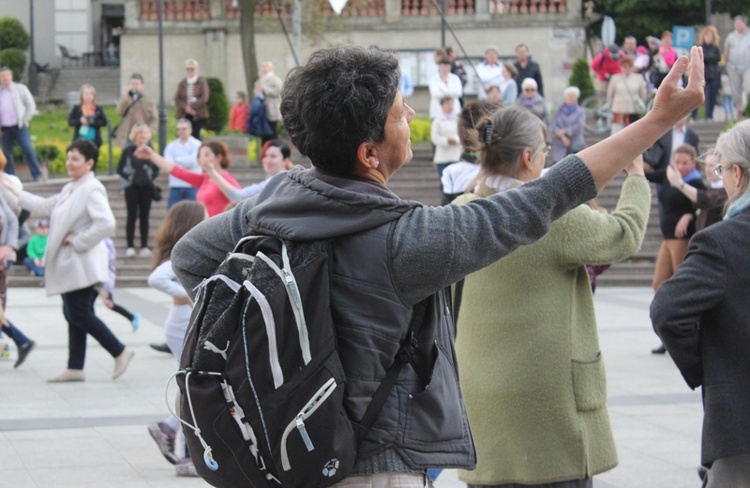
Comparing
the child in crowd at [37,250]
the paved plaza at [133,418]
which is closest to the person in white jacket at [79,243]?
the paved plaza at [133,418]

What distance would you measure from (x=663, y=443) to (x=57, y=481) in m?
3.58

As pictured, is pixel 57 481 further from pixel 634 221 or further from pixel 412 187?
pixel 412 187

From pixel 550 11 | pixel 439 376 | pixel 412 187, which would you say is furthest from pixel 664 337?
pixel 550 11

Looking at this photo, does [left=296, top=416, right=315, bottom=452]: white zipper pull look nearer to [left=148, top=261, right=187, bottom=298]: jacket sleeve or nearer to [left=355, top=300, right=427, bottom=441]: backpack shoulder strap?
[left=355, top=300, right=427, bottom=441]: backpack shoulder strap

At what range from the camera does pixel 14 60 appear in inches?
1569

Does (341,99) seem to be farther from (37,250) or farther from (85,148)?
(37,250)

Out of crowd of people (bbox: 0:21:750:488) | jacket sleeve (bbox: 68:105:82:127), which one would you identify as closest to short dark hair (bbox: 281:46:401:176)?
crowd of people (bbox: 0:21:750:488)

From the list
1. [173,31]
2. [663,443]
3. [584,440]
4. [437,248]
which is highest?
[173,31]

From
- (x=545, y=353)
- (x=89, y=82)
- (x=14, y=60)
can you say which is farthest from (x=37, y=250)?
(x=14, y=60)

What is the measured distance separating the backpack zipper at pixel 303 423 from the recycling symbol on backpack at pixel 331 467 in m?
0.05

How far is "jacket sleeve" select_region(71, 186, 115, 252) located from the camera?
29.9 feet

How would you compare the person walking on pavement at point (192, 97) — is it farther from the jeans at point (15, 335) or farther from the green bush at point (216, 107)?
the jeans at point (15, 335)

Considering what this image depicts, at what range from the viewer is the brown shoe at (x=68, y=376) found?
9.49 m

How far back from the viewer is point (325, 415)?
246 centimetres
